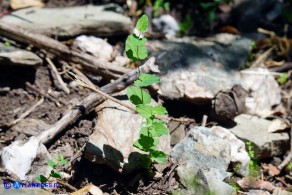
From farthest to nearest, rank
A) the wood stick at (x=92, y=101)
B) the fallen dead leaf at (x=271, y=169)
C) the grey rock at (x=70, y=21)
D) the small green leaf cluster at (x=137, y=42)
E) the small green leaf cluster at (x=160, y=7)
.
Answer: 1. the small green leaf cluster at (x=160, y=7)
2. the grey rock at (x=70, y=21)
3. the fallen dead leaf at (x=271, y=169)
4. the wood stick at (x=92, y=101)
5. the small green leaf cluster at (x=137, y=42)

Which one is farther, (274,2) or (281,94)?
(274,2)

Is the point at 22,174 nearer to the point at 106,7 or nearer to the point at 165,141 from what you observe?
the point at 165,141

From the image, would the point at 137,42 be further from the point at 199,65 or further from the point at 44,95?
the point at 199,65

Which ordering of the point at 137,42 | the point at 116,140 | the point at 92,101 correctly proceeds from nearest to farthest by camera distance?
the point at 137,42, the point at 116,140, the point at 92,101

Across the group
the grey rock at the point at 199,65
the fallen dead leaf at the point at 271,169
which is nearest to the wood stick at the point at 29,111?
the grey rock at the point at 199,65

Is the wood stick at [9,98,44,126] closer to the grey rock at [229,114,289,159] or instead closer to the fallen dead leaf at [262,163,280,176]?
the grey rock at [229,114,289,159]

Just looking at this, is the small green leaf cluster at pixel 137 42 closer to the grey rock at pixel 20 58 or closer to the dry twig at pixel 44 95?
the dry twig at pixel 44 95

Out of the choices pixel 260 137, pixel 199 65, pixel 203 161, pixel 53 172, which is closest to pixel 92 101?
pixel 53 172

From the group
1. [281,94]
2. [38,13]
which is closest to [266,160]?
[281,94]
